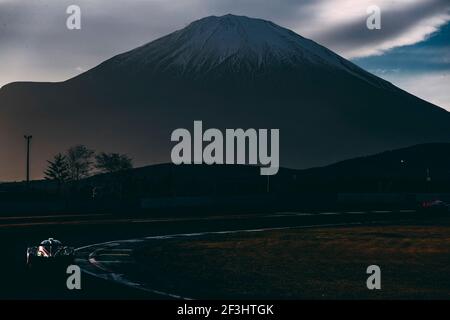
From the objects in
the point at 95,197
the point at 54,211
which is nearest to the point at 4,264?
the point at 54,211

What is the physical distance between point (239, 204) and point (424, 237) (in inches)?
1855

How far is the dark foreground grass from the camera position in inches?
803

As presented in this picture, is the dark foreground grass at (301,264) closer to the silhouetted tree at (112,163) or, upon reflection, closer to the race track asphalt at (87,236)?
the race track asphalt at (87,236)

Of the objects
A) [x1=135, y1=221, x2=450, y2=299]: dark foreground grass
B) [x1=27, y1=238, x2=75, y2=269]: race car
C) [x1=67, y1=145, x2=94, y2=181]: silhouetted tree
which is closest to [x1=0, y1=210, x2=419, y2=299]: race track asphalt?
[x1=27, y1=238, x2=75, y2=269]: race car

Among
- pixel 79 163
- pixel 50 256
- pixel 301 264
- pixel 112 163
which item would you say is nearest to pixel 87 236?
pixel 50 256

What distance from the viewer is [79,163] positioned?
192000 millimetres

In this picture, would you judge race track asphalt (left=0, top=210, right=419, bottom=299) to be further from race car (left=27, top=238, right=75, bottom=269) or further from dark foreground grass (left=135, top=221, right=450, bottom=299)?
dark foreground grass (left=135, top=221, right=450, bottom=299)

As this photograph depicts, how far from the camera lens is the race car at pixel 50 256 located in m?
23.9

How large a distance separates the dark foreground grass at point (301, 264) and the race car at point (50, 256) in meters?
3.11

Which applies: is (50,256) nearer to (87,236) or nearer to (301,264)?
(301,264)

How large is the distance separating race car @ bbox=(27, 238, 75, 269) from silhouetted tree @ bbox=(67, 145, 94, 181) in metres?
168

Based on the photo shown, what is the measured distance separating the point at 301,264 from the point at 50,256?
32.5 feet
